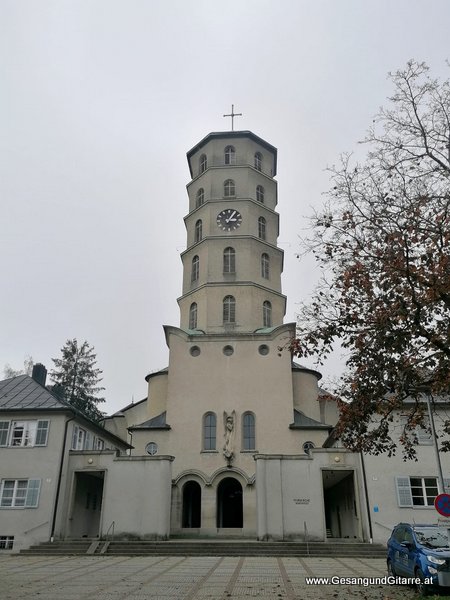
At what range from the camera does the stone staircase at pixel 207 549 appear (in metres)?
23.6

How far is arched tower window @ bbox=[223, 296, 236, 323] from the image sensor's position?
38.7m

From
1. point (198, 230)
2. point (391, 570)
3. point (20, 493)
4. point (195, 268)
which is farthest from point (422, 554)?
point (198, 230)

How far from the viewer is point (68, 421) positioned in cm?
2783

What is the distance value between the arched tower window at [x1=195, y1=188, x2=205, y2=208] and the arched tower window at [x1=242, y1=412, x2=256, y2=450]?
17858 millimetres

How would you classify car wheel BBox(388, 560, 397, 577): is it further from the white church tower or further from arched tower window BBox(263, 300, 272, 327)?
arched tower window BBox(263, 300, 272, 327)

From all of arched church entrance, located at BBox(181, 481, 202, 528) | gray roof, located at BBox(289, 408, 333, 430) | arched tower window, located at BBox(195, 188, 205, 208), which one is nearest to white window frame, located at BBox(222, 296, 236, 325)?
gray roof, located at BBox(289, 408, 333, 430)

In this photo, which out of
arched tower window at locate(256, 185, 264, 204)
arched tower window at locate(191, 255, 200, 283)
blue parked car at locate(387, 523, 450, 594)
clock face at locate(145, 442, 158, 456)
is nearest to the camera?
blue parked car at locate(387, 523, 450, 594)

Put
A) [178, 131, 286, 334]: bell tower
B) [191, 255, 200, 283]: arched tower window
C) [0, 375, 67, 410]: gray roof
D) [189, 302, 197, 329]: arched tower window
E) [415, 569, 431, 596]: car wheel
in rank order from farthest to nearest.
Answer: [191, 255, 200, 283]: arched tower window → [189, 302, 197, 329]: arched tower window → [178, 131, 286, 334]: bell tower → [0, 375, 67, 410]: gray roof → [415, 569, 431, 596]: car wheel

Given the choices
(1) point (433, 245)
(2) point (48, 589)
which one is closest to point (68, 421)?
(2) point (48, 589)

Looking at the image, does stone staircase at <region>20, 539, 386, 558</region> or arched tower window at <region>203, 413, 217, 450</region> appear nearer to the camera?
stone staircase at <region>20, 539, 386, 558</region>

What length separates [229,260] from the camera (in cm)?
4047

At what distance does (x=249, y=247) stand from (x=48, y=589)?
1183 inches

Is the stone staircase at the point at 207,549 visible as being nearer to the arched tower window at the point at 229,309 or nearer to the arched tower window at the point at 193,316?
the arched tower window at the point at 229,309

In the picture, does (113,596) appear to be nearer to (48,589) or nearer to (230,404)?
(48,589)
